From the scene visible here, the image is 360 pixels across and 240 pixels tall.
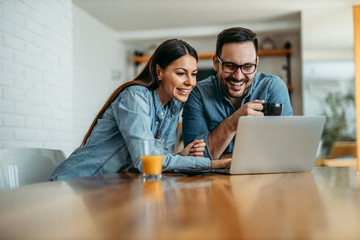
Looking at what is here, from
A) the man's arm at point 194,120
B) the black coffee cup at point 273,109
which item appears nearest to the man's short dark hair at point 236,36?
the man's arm at point 194,120

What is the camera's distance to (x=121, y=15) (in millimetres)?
5055

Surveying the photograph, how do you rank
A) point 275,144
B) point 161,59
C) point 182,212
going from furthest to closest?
point 161,59 < point 275,144 < point 182,212

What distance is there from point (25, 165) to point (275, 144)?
0.98 metres

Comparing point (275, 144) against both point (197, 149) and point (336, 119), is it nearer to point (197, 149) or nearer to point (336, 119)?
point (197, 149)

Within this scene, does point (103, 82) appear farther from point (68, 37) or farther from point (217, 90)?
point (217, 90)

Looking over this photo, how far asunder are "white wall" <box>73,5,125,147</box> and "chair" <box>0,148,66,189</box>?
3142 mm

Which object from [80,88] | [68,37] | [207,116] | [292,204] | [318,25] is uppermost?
[318,25]

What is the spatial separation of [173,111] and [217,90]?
30 centimetres

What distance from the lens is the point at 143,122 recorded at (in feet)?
4.55

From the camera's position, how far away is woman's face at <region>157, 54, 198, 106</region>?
68.4 inches

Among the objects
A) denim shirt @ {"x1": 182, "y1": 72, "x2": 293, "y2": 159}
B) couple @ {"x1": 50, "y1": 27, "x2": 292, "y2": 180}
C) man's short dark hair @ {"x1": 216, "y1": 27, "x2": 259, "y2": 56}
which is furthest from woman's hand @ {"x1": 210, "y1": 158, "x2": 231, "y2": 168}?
man's short dark hair @ {"x1": 216, "y1": 27, "x2": 259, "y2": 56}

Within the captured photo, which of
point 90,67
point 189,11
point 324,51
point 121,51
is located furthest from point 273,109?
point 121,51

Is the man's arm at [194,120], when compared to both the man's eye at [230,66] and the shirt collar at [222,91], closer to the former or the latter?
the shirt collar at [222,91]

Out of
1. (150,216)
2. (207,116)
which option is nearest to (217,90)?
(207,116)
